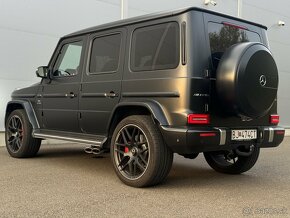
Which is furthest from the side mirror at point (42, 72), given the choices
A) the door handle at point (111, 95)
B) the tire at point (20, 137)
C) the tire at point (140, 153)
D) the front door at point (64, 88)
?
the tire at point (140, 153)

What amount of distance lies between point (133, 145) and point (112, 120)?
1.61ft

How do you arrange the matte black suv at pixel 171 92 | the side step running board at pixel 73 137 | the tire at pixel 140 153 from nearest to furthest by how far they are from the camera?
1. the matte black suv at pixel 171 92
2. the tire at pixel 140 153
3. the side step running board at pixel 73 137

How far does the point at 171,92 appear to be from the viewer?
15.3 feet

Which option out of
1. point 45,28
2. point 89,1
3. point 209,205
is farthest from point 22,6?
point 209,205

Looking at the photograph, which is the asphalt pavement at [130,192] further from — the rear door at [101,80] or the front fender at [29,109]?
the rear door at [101,80]

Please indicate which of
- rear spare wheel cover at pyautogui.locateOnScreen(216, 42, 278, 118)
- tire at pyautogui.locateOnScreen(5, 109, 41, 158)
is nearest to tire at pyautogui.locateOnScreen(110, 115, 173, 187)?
rear spare wheel cover at pyautogui.locateOnScreen(216, 42, 278, 118)

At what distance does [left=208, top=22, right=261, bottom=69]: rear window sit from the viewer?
485cm

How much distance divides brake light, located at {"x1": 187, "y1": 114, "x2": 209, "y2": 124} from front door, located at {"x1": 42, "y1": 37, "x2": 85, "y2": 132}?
2062mm

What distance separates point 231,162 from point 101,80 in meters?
2.25

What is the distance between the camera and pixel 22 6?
9.36m

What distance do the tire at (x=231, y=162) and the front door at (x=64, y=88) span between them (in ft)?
6.66

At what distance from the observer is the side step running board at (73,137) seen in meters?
5.52

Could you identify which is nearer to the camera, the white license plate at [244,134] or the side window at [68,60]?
the white license plate at [244,134]

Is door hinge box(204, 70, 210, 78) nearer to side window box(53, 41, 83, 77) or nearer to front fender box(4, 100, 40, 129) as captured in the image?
side window box(53, 41, 83, 77)
